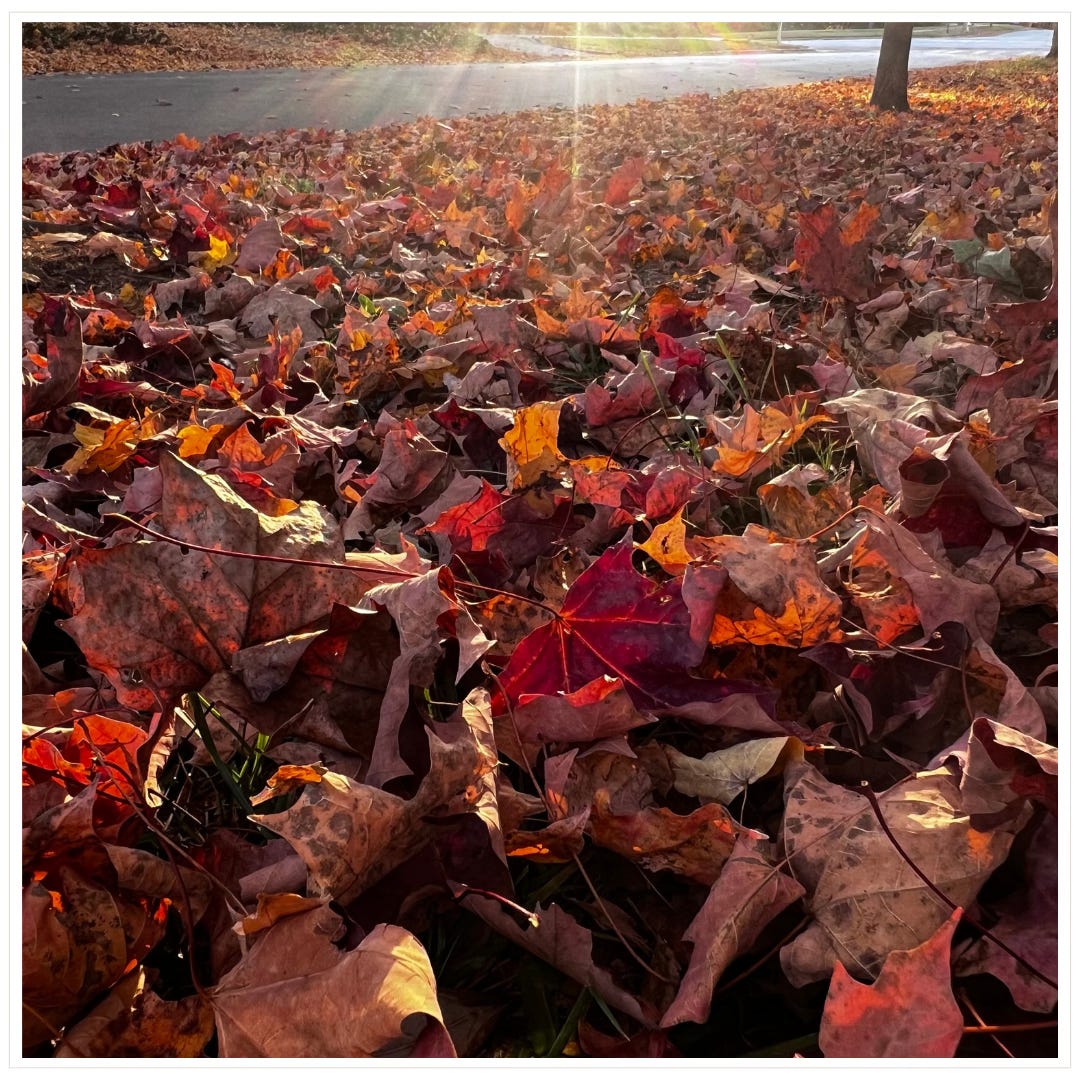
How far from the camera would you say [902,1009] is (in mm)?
646

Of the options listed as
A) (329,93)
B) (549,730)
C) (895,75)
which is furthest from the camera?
(329,93)

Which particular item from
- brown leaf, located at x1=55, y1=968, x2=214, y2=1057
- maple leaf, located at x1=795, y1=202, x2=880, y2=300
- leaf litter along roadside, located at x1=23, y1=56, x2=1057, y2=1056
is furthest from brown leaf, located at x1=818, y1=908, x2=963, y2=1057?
maple leaf, located at x1=795, y1=202, x2=880, y2=300

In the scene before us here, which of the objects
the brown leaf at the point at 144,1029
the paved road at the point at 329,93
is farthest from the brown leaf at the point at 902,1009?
the paved road at the point at 329,93

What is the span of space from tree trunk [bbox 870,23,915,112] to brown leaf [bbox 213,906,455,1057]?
1082 centimetres

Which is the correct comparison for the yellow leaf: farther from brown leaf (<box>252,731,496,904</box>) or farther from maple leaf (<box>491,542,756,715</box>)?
brown leaf (<box>252,731,496,904</box>)

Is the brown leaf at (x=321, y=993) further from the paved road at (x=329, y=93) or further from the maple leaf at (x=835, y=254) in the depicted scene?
the paved road at (x=329, y=93)

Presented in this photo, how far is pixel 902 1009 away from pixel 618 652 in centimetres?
43

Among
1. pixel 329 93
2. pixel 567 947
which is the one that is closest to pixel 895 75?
pixel 329 93

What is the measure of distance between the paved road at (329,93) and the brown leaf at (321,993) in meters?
8.29

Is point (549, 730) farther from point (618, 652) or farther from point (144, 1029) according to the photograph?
point (144, 1029)

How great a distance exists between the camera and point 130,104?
1009cm

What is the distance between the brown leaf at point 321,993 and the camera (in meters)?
0.66
